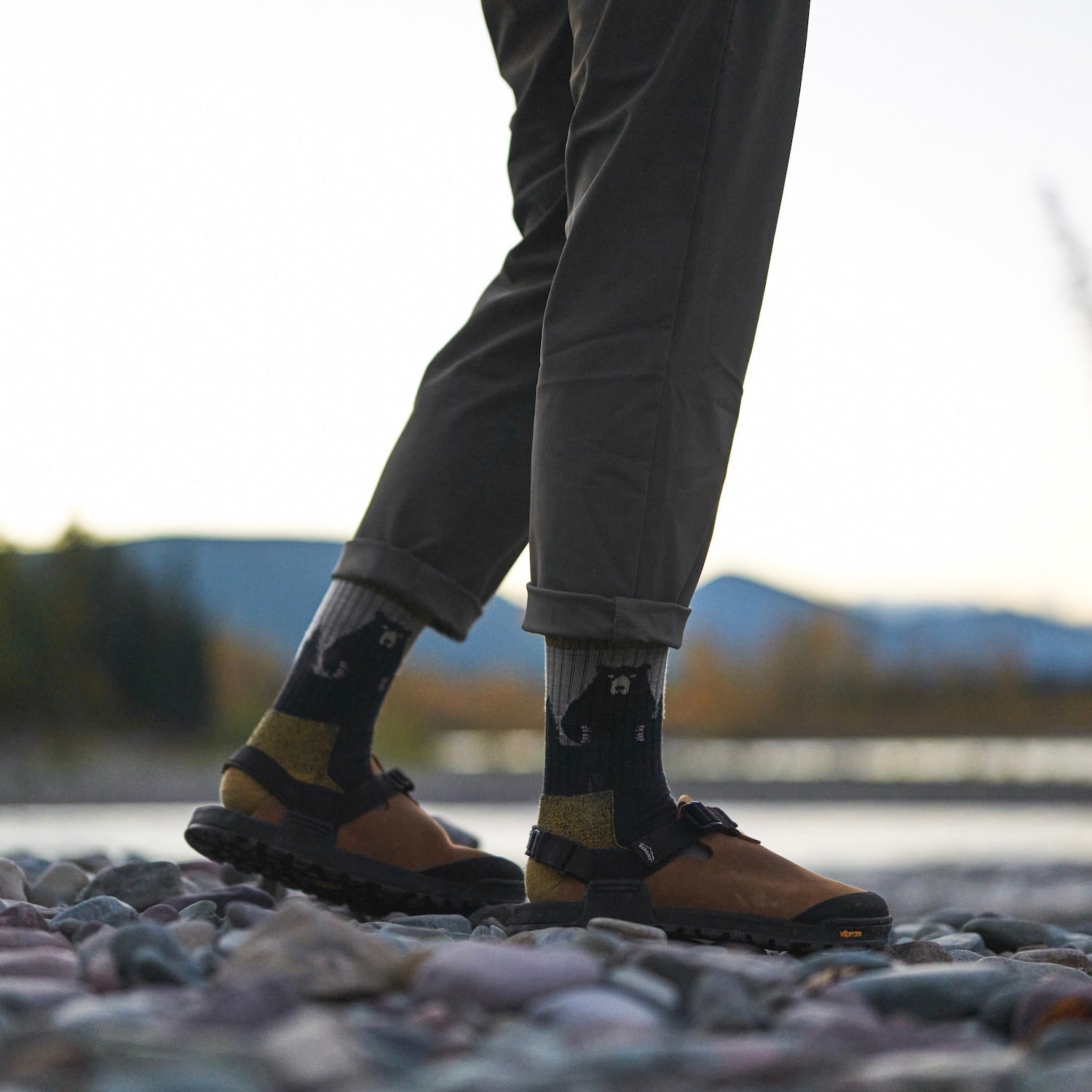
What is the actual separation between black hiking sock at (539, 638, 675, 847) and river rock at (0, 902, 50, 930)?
0.59 m

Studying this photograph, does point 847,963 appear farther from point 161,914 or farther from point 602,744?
point 161,914

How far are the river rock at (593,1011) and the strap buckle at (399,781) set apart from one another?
785mm

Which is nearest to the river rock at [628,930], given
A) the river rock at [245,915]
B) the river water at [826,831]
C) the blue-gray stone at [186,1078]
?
the river rock at [245,915]

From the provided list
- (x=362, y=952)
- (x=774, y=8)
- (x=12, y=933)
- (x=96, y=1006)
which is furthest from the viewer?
(x=774, y=8)

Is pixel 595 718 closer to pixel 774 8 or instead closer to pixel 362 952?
pixel 362 952

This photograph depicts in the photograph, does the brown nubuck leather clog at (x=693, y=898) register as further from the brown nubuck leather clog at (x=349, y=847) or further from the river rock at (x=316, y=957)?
the river rock at (x=316, y=957)

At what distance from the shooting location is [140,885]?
1729mm

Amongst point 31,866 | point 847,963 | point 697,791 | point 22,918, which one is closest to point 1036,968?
point 847,963

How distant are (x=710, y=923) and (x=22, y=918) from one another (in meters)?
0.78

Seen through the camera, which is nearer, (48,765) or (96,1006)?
(96,1006)

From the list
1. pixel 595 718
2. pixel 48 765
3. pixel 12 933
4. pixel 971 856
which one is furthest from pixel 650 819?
pixel 48 765

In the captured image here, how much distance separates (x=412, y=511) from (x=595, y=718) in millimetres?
401

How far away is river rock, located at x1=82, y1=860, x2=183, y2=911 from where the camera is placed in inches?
67.5

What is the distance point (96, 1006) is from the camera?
86 cm
